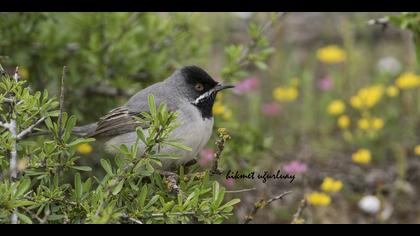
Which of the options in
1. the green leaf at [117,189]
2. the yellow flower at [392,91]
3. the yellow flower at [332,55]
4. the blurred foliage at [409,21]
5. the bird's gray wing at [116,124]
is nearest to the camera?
the green leaf at [117,189]

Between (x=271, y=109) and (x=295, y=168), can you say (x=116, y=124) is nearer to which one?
(x=295, y=168)

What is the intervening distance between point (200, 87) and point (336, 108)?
9.77ft

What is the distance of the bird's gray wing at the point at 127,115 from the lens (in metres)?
4.99

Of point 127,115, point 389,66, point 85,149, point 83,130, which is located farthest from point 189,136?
→ point 389,66

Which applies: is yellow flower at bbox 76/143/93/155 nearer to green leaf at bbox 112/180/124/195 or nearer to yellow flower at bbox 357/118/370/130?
green leaf at bbox 112/180/124/195

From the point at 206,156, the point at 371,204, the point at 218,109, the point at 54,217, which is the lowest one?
the point at 371,204

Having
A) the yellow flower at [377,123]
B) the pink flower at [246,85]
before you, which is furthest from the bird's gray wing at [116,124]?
the yellow flower at [377,123]

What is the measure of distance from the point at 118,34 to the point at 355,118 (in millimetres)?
3445

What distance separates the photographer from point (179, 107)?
5027 millimetres

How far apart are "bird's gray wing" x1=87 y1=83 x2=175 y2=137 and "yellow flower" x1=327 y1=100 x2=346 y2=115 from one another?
10.4 feet

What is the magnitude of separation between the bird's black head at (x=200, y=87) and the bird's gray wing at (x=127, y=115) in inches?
8.3

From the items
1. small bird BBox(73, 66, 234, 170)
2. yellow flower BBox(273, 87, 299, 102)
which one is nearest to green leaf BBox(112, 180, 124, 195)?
small bird BBox(73, 66, 234, 170)

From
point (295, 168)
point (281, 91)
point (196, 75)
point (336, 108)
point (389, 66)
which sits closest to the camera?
point (196, 75)

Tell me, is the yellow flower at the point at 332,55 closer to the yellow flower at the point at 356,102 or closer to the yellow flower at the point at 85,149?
the yellow flower at the point at 356,102
